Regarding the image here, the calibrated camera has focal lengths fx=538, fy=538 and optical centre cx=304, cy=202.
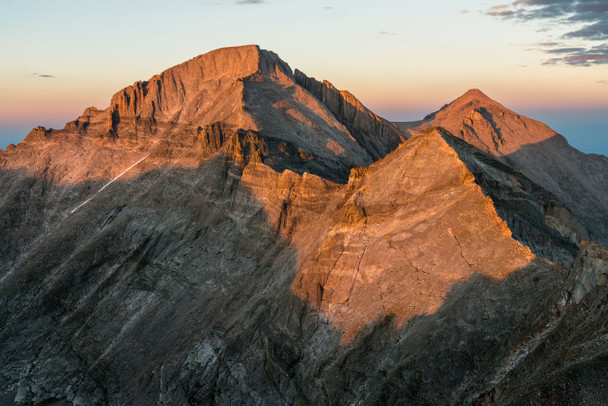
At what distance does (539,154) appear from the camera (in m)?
100

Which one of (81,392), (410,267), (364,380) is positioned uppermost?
(410,267)

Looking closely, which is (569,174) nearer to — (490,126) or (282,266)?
(490,126)

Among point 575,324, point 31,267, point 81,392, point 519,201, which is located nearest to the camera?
point 575,324

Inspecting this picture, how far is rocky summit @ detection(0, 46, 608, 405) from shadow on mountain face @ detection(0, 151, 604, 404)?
6.7 inches

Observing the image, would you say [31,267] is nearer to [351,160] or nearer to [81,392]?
[81,392]

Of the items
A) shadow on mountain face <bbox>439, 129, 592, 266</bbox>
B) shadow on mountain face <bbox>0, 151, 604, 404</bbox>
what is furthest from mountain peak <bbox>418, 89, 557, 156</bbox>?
shadow on mountain face <bbox>0, 151, 604, 404</bbox>

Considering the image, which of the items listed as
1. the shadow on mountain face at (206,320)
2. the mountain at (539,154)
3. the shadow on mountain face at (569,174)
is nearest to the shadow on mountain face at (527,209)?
the shadow on mountain face at (206,320)

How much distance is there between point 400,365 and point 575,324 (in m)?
11.6

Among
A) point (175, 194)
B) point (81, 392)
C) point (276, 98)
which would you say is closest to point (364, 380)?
point (81, 392)

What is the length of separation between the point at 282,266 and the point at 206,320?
29.3 ft

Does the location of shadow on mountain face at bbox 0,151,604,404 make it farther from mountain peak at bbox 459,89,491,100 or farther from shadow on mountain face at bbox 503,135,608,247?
mountain peak at bbox 459,89,491,100

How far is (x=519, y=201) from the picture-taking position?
44.3 metres

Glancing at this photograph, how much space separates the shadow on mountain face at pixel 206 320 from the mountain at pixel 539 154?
5568cm

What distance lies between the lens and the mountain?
9150 cm
